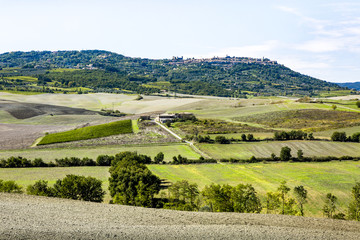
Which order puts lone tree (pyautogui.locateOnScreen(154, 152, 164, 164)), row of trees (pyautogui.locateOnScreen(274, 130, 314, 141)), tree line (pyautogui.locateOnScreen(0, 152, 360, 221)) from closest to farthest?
tree line (pyautogui.locateOnScreen(0, 152, 360, 221)) < lone tree (pyautogui.locateOnScreen(154, 152, 164, 164)) < row of trees (pyautogui.locateOnScreen(274, 130, 314, 141))

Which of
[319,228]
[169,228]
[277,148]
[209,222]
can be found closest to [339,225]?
[319,228]

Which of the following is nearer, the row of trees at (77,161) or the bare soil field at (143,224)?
the bare soil field at (143,224)

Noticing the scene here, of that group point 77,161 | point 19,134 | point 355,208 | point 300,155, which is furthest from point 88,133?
point 355,208

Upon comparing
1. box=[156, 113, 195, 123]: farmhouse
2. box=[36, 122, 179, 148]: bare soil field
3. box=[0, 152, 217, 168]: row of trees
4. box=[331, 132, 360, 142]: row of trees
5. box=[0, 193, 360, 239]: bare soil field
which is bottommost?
box=[0, 152, 217, 168]: row of trees

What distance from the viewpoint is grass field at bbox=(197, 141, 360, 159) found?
8530cm

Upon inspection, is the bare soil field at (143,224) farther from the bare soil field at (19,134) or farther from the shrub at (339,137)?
the shrub at (339,137)

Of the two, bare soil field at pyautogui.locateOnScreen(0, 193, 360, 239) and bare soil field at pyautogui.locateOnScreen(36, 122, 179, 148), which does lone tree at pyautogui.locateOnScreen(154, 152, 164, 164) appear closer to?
bare soil field at pyautogui.locateOnScreen(36, 122, 179, 148)

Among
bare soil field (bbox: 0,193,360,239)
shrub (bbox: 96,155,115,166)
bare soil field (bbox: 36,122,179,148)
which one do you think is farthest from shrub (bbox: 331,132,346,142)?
bare soil field (bbox: 0,193,360,239)

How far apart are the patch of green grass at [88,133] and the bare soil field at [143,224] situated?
222 ft

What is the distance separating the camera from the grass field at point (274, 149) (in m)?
85.3

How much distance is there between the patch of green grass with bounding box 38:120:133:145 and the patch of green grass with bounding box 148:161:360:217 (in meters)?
41.3

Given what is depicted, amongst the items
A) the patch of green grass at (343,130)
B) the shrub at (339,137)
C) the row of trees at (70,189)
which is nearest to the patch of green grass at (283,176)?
the row of trees at (70,189)

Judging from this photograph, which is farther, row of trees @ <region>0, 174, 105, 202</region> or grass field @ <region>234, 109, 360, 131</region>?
grass field @ <region>234, 109, 360, 131</region>

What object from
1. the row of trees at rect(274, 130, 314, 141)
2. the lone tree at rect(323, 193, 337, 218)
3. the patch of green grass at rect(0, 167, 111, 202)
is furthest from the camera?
the row of trees at rect(274, 130, 314, 141)
